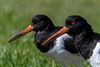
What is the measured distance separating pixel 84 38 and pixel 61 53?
1038 millimetres

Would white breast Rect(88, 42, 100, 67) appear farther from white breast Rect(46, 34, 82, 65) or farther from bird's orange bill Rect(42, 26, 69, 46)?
white breast Rect(46, 34, 82, 65)

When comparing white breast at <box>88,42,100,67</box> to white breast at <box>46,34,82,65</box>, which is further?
white breast at <box>46,34,82,65</box>

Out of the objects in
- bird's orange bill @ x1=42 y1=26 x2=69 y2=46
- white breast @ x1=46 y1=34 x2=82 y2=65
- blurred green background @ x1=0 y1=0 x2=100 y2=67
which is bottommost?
blurred green background @ x1=0 y1=0 x2=100 y2=67

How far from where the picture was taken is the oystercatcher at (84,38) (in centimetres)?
1071

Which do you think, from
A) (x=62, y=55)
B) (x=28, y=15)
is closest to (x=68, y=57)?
(x=62, y=55)

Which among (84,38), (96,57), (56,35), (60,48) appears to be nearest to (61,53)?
(60,48)

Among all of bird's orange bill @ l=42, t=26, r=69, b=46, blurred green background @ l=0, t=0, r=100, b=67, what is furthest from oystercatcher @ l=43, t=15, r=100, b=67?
blurred green background @ l=0, t=0, r=100, b=67

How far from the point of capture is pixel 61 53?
39.3 ft

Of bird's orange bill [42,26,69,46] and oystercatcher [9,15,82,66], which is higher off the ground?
bird's orange bill [42,26,69,46]

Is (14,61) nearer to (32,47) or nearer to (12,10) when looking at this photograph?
(32,47)

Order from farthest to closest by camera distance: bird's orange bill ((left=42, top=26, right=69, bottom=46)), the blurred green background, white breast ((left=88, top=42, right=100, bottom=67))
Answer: the blurred green background, bird's orange bill ((left=42, top=26, right=69, bottom=46)), white breast ((left=88, top=42, right=100, bottom=67))

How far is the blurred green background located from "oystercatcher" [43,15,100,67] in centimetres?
170

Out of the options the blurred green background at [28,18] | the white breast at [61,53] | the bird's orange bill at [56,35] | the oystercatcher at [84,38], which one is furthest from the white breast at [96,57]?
the blurred green background at [28,18]

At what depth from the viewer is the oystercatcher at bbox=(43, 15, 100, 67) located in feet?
35.1
